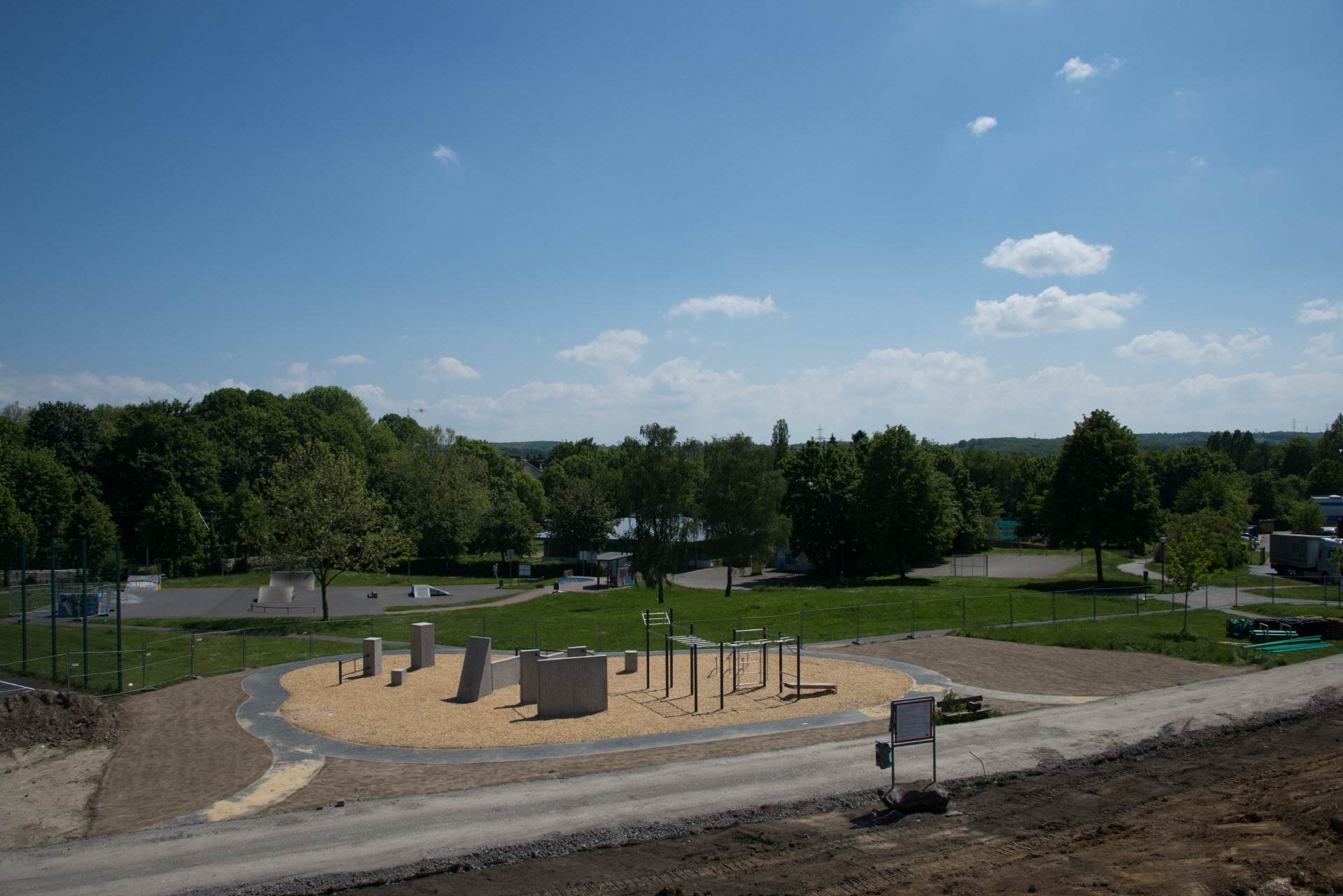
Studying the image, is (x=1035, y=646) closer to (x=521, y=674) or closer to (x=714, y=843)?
(x=521, y=674)

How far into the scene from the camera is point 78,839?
497 inches

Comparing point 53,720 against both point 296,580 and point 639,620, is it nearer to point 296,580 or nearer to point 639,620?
point 639,620

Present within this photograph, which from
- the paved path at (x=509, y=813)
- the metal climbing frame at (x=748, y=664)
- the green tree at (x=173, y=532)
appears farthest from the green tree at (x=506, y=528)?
the paved path at (x=509, y=813)

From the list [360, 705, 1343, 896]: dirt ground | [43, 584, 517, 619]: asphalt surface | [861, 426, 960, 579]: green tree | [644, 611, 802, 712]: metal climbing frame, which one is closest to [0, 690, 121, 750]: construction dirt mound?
Answer: [360, 705, 1343, 896]: dirt ground

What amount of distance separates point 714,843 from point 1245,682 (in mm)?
17444

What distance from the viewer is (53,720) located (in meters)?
18.7

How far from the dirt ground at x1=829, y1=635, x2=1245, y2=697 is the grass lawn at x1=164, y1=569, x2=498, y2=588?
4025 centimetres

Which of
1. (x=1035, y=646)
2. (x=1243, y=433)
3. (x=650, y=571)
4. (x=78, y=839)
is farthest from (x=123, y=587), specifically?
(x=1243, y=433)

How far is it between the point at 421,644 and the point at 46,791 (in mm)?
11547

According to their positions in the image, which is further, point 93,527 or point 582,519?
point 582,519

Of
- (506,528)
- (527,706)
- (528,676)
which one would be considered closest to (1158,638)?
(528,676)

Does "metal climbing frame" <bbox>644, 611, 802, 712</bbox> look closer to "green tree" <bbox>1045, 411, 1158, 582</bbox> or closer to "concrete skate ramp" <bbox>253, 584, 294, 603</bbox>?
"green tree" <bbox>1045, 411, 1158, 582</bbox>

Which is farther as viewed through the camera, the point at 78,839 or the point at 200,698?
the point at 200,698

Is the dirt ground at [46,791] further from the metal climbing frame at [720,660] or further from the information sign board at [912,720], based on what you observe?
the information sign board at [912,720]
